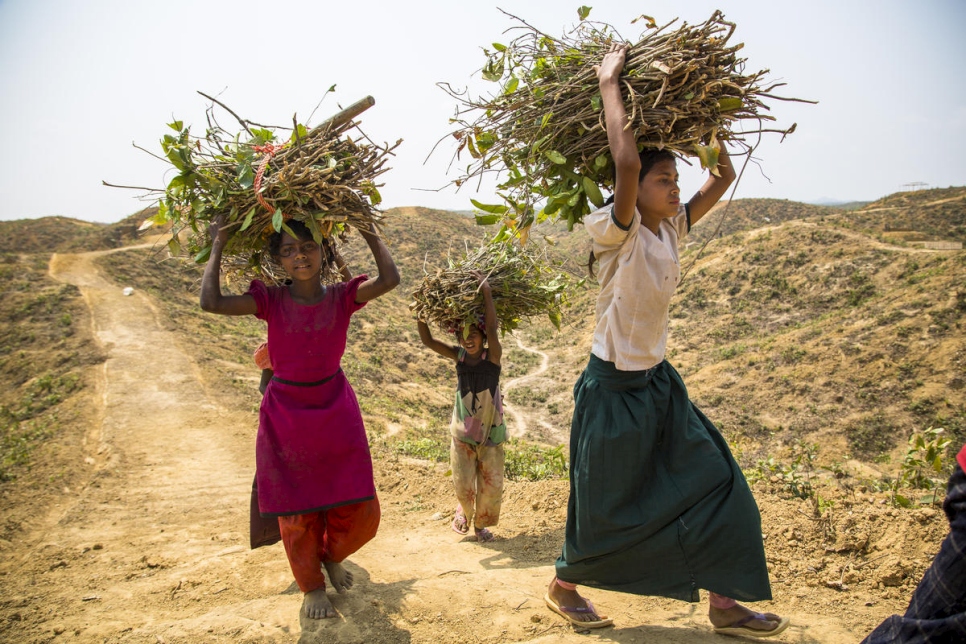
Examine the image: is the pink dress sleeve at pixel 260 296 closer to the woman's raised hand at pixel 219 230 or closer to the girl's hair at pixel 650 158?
the woman's raised hand at pixel 219 230

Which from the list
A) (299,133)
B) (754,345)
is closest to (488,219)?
(299,133)

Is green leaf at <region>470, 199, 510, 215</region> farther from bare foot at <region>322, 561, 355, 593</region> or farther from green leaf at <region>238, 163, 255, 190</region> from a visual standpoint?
bare foot at <region>322, 561, 355, 593</region>

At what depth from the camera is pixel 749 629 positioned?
7.78 ft

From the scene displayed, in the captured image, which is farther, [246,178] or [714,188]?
[246,178]

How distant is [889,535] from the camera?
3.16 meters

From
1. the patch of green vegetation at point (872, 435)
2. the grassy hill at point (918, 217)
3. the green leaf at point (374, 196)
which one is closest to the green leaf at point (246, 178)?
the green leaf at point (374, 196)

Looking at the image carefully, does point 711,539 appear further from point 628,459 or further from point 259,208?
point 259,208

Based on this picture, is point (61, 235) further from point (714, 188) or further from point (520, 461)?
point (714, 188)

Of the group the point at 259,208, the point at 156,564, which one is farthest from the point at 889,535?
the point at 156,564

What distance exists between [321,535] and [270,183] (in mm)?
1702

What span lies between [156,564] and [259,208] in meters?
2.48

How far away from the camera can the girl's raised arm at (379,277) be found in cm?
293

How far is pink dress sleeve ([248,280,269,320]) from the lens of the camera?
2.84m

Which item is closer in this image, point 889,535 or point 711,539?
point 711,539
